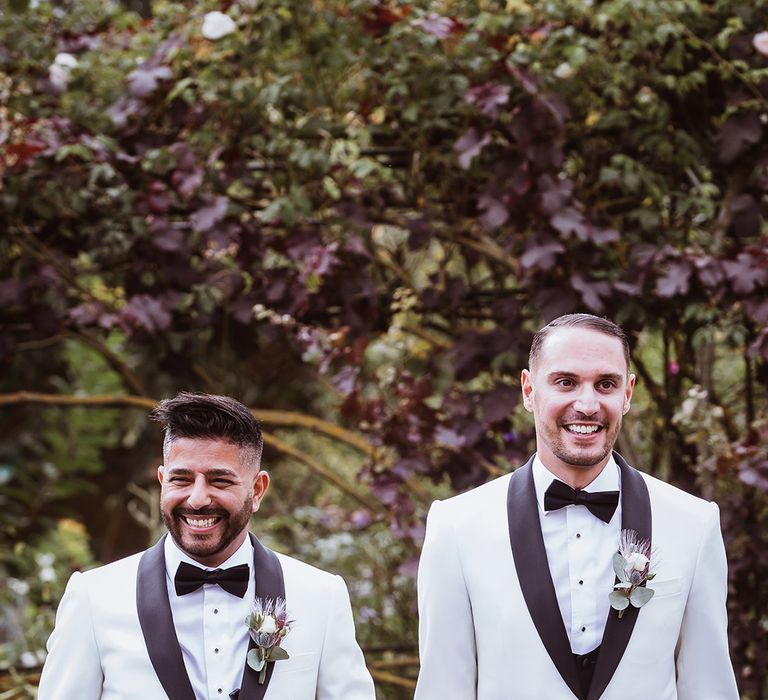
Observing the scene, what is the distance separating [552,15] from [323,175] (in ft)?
3.19

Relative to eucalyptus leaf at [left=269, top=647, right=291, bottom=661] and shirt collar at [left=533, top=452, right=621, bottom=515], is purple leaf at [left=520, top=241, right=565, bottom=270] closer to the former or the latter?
shirt collar at [left=533, top=452, right=621, bottom=515]

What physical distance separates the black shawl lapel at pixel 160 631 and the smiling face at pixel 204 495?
0.10 metres

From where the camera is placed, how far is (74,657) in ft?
7.46

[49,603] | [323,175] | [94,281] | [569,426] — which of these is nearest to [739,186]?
[323,175]

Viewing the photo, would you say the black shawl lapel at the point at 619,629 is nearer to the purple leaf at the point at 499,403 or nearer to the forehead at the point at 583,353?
the forehead at the point at 583,353

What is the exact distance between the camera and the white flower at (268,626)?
2240 mm

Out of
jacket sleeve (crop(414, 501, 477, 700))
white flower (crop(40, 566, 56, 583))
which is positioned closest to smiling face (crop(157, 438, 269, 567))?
jacket sleeve (crop(414, 501, 477, 700))

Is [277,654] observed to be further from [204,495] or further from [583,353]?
[583,353]

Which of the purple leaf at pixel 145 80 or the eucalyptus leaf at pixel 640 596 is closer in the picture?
Answer: the eucalyptus leaf at pixel 640 596

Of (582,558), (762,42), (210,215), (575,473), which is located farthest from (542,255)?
(582,558)

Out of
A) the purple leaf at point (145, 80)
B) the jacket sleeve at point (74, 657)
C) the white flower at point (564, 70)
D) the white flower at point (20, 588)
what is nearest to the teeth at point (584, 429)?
the jacket sleeve at point (74, 657)

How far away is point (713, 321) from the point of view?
12.3 feet

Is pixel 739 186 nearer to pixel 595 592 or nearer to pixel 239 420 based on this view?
pixel 595 592

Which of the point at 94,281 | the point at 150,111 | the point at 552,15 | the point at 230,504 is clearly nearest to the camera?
the point at 230,504
